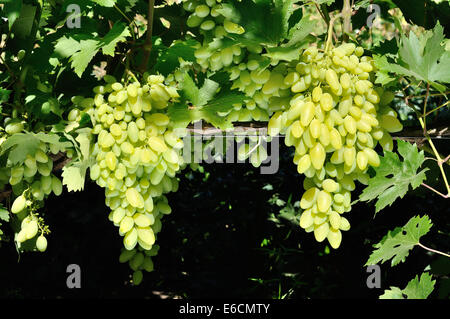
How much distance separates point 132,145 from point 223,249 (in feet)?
3.90

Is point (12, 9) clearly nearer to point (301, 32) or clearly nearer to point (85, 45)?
point (85, 45)

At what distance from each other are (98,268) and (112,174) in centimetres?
111

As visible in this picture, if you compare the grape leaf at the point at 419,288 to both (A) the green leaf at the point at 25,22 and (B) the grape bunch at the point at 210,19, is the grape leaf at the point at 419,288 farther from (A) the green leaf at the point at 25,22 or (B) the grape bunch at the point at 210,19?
(A) the green leaf at the point at 25,22

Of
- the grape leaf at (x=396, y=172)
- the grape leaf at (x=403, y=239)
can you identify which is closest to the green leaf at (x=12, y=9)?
the grape leaf at (x=396, y=172)

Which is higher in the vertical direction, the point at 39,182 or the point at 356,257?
the point at 39,182

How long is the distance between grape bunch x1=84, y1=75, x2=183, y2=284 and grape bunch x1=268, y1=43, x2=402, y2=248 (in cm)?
22

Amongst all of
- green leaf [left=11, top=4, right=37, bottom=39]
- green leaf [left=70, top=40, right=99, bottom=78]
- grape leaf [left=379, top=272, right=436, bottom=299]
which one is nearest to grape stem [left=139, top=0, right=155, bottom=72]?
green leaf [left=70, top=40, right=99, bottom=78]

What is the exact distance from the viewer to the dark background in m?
1.95

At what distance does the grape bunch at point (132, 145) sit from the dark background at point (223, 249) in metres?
0.93

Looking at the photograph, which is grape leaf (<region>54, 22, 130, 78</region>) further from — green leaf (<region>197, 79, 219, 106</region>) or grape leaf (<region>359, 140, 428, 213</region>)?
grape leaf (<region>359, 140, 428, 213</region>)

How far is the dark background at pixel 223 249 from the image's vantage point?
195 centimetres

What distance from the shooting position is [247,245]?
2.13m
